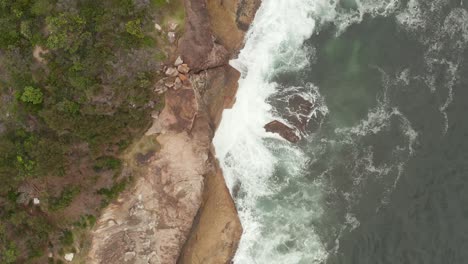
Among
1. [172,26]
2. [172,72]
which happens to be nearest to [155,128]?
[172,72]

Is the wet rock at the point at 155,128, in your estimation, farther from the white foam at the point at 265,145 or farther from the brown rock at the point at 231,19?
the brown rock at the point at 231,19

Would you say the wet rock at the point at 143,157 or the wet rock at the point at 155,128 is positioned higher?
the wet rock at the point at 155,128

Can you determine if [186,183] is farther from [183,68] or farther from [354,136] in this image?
[354,136]

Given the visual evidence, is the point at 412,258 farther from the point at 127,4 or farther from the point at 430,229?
the point at 127,4

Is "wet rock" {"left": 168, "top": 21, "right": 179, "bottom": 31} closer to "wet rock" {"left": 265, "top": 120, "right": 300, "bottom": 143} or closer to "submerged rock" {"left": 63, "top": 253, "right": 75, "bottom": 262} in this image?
"wet rock" {"left": 265, "top": 120, "right": 300, "bottom": 143}

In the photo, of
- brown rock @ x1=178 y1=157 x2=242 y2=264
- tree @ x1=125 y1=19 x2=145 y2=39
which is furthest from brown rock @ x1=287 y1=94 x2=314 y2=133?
tree @ x1=125 y1=19 x2=145 y2=39

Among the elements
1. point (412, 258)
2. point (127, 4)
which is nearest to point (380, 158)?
point (412, 258)

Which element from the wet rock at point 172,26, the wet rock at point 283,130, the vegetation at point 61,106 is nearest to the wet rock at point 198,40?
the wet rock at point 172,26
